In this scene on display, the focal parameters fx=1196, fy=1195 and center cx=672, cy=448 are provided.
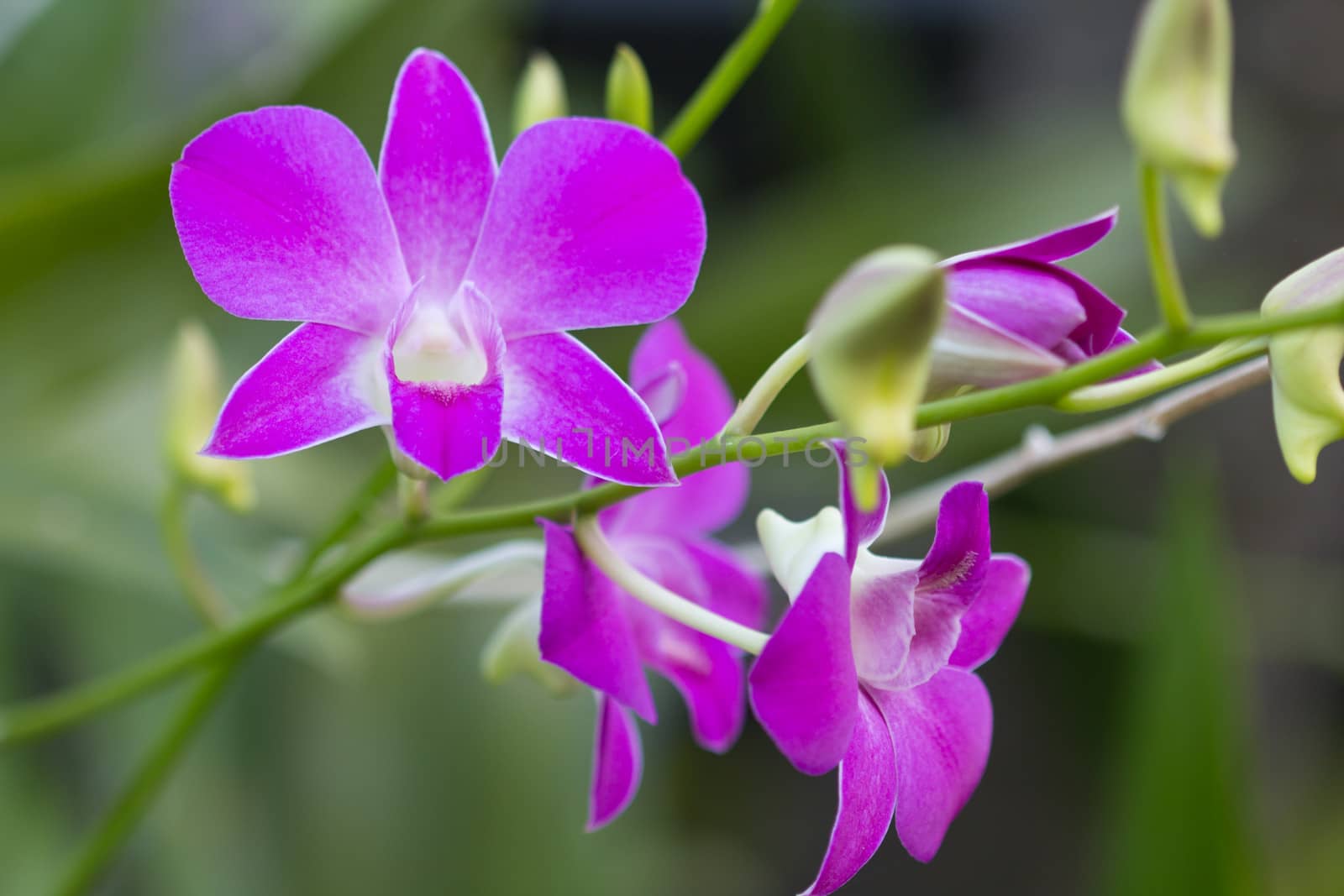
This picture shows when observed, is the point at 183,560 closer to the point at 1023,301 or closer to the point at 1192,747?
the point at 1023,301

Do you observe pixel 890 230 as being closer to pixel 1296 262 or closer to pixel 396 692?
pixel 1296 262

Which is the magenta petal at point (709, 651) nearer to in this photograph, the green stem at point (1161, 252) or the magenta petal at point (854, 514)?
the magenta petal at point (854, 514)

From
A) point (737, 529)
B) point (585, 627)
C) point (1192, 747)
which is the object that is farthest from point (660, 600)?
point (737, 529)

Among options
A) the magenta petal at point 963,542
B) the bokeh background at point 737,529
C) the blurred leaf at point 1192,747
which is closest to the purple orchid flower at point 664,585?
the magenta petal at point 963,542

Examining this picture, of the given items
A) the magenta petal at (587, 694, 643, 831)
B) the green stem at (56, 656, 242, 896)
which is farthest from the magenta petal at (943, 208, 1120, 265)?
the green stem at (56, 656, 242, 896)

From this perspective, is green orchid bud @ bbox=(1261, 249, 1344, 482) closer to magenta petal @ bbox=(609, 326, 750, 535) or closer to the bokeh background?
magenta petal @ bbox=(609, 326, 750, 535)

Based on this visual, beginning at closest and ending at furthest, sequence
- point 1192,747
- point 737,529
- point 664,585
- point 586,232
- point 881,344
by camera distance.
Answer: point 881,344 < point 586,232 < point 664,585 < point 1192,747 < point 737,529
